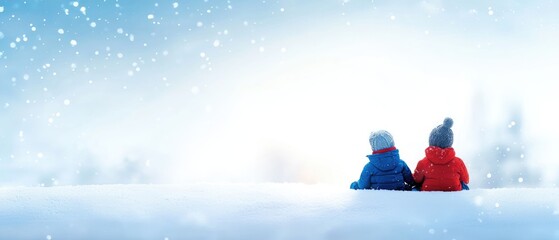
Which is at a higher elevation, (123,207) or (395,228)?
(123,207)

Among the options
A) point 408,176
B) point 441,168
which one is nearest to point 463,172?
point 441,168

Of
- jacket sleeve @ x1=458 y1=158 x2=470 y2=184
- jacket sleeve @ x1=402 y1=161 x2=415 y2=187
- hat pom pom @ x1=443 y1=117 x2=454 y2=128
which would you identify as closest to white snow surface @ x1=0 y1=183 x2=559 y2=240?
jacket sleeve @ x1=402 y1=161 x2=415 y2=187

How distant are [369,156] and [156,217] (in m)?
3.70

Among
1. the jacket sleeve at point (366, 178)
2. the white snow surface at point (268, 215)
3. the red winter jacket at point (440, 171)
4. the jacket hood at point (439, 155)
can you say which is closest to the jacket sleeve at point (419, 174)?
the red winter jacket at point (440, 171)

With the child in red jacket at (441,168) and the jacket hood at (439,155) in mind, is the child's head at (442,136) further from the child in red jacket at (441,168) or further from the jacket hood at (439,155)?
the jacket hood at (439,155)

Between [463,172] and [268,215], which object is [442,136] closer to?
[463,172]

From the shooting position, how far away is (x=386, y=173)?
18.0 feet

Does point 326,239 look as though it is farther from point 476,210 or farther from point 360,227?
point 476,210

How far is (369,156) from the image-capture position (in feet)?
18.5

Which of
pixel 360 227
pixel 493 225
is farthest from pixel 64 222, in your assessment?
pixel 493 225

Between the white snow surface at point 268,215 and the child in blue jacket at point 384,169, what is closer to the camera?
the white snow surface at point 268,215

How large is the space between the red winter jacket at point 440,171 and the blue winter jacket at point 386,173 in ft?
0.48

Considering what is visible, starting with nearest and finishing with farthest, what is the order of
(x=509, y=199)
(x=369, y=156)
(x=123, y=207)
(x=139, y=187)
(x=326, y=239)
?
(x=326, y=239)
(x=123, y=207)
(x=509, y=199)
(x=139, y=187)
(x=369, y=156)

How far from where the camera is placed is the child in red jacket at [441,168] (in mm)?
5500
